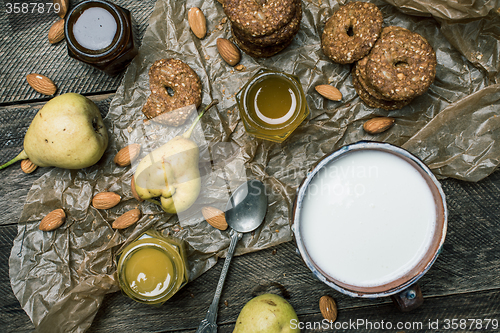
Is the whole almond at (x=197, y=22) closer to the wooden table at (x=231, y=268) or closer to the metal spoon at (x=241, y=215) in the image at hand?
the wooden table at (x=231, y=268)

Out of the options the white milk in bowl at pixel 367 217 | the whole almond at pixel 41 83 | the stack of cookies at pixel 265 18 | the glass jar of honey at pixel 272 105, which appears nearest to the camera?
the white milk in bowl at pixel 367 217

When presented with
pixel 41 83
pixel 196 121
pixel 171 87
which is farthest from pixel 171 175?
pixel 41 83

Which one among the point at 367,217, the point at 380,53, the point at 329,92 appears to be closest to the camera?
the point at 367,217

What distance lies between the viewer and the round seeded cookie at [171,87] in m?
1.22

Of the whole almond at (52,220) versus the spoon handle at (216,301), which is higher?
the whole almond at (52,220)

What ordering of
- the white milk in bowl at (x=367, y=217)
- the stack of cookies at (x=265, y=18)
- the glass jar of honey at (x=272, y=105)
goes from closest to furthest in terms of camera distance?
the white milk in bowl at (x=367, y=217)
the stack of cookies at (x=265, y=18)
the glass jar of honey at (x=272, y=105)

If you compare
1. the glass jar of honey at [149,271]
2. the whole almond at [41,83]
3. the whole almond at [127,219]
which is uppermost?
the whole almond at [41,83]

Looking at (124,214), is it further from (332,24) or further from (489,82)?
(489,82)

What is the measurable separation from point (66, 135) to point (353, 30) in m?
1.08

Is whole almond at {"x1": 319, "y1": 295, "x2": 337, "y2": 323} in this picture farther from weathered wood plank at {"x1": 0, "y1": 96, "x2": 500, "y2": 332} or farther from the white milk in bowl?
the white milk in bowl

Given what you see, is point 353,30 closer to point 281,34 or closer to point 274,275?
point 281,34

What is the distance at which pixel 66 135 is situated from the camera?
45.1 inches

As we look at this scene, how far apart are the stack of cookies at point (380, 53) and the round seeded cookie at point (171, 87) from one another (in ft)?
1.69

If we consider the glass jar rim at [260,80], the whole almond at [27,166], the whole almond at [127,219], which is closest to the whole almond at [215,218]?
the whole almond at [127,219]
